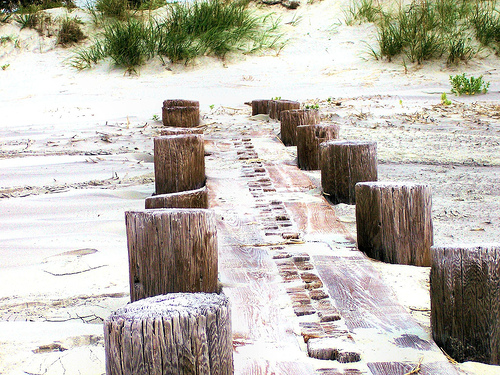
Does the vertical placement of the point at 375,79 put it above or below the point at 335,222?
above

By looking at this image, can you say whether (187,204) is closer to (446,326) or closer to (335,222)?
(335,222)

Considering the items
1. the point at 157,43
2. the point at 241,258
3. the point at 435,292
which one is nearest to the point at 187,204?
the point at 241,258

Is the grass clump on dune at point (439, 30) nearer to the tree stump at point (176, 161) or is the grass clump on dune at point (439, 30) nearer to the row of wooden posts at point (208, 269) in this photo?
the row of wooden posts at point (208, 269)

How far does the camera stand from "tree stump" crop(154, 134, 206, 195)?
3.64 metres

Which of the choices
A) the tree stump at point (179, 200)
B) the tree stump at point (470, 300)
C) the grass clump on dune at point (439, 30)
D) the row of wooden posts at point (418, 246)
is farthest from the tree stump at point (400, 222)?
the grass clump on dune at point (439, 30)

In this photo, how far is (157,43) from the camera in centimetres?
1158

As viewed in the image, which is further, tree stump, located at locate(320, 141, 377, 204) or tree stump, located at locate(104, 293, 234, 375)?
tree stump, located at locate(320, 141, 377, 204)

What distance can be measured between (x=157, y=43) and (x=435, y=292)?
1043 cm

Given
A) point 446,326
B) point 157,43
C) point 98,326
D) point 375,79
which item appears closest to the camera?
point 446,326

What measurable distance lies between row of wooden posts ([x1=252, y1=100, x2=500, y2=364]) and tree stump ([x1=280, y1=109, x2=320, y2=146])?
64 centimetres

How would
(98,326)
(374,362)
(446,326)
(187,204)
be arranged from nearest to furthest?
(374,362) → (446,326) → (98,326) → (187,204)

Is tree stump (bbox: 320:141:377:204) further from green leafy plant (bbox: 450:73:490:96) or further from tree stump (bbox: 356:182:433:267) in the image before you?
green leafy plant (bbox: 450:73:490:96)

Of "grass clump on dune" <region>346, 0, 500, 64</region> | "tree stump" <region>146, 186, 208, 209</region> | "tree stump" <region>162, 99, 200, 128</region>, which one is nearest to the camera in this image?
"tree stump" <region>146, 186, 208, 209</region>

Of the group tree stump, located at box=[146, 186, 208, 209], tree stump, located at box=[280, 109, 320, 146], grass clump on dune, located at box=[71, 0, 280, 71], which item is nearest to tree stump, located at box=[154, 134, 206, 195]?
tree stump, located at box=[146, 186, 208, 209]
